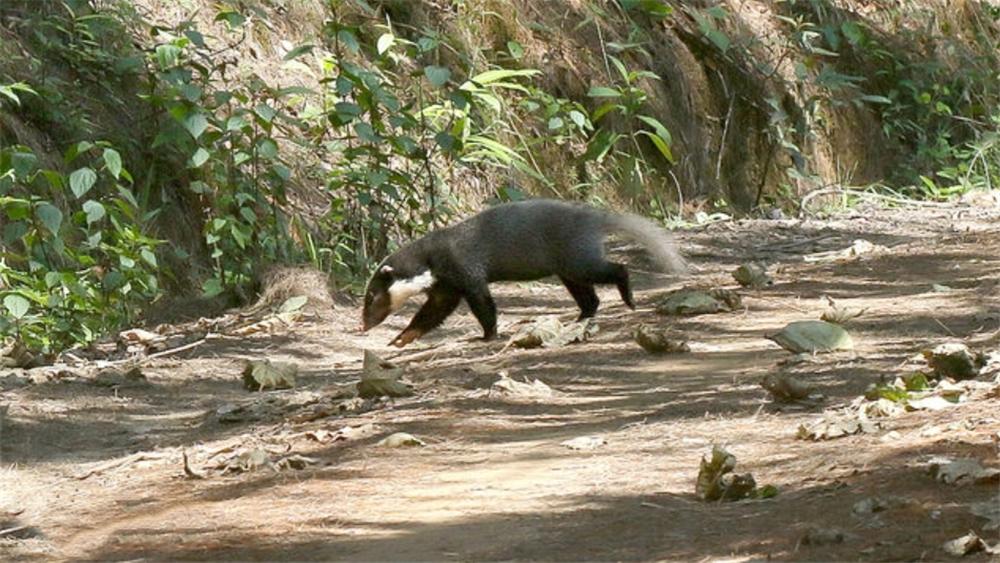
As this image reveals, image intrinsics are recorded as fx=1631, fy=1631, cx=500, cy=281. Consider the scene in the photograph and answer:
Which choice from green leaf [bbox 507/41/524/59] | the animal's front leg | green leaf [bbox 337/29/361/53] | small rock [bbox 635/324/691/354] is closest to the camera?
small rock [bbox 635/324/691/354]

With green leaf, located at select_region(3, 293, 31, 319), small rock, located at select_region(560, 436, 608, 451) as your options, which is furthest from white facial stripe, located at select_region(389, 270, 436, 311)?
small rock, located at select_region(560, 436, 608, 451)

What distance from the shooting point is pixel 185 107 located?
9.71 m

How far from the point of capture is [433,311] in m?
9.11

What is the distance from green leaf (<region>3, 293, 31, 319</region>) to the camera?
28.5ft

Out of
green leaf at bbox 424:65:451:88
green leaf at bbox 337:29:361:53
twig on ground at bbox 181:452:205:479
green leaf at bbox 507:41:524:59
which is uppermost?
green leaf at bbox 337:29:361:53

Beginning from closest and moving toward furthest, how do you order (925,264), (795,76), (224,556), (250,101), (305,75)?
(224,556) < (925,264) < (250,101) < (305,75) < (795,76)

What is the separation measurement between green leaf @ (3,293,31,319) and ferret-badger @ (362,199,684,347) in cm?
185

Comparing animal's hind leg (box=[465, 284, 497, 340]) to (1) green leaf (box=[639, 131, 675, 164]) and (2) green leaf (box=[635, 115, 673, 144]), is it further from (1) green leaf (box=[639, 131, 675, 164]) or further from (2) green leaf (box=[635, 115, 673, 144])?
(2) green leaf (box=[635, 115, 673, 144])

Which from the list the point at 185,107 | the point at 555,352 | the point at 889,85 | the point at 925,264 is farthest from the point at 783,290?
the point at 889,85

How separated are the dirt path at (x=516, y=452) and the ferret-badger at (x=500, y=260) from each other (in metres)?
0.26

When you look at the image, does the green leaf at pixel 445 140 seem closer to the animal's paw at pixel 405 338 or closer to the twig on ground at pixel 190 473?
the animal's paw at pixel 405 338

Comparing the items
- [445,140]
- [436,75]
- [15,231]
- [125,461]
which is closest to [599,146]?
[445,140]

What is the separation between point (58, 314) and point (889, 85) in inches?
388

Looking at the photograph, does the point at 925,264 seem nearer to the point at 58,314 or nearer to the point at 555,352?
the point at 555,352
